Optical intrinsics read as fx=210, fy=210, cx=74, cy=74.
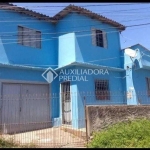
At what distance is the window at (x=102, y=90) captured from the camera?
11.5 m

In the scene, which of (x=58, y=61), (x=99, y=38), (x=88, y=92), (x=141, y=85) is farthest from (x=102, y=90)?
(x=99, y=38)

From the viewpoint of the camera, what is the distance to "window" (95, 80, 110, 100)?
1151 centimetres

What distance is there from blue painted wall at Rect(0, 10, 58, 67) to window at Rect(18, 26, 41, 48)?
0.68 ft

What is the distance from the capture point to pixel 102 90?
38.9 ft

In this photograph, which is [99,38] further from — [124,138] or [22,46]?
[124,138]

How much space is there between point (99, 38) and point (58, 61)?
2.86 meters

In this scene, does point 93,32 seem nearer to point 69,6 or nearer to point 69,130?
point 69,6

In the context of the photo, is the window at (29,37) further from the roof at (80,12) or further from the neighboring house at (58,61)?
the roof at (80,12)

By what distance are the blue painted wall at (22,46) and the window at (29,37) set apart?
208 millimetres

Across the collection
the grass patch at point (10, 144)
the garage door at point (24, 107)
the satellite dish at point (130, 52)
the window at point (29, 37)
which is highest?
the window at point (29, 37)

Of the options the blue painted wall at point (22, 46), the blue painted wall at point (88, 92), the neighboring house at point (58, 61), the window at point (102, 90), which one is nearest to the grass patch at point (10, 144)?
the neighboring house at point (58, 61)

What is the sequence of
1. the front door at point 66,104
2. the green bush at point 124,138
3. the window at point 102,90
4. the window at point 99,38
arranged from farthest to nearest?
the window at point 99,38 < the window at point 102,90 < the front door at point 66,104 < the green bush at point 124,138

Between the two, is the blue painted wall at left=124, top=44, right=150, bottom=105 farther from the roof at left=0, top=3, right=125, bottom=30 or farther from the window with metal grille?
the roof at left=0, top=3, right=125, bottom=30

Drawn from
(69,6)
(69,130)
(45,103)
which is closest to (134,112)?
(69,130)
